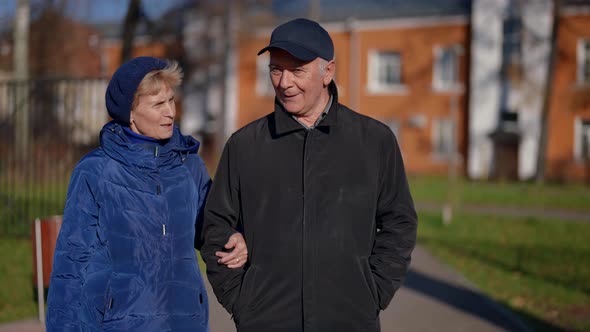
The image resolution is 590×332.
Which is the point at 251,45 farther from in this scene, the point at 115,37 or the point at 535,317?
the point at 535,317

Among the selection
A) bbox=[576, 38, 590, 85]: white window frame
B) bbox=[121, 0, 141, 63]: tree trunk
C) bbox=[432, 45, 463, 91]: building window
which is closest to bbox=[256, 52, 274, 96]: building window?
bbox=[432, 45, 463, 91]: building window

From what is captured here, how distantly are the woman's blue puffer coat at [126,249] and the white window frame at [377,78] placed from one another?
36.9 m

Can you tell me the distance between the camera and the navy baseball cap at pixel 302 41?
3124mm

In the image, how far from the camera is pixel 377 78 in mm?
40531

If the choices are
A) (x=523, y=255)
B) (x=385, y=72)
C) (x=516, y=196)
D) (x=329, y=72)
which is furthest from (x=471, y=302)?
(x=385, y=72)

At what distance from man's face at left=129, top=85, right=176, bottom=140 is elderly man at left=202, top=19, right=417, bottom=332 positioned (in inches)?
14.1

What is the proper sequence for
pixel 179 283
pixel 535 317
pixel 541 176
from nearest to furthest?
pixel 179 283 → pixel 535 317 → pixel 541 176

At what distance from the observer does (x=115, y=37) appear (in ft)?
149

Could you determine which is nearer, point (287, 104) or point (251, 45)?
point (287, 104)

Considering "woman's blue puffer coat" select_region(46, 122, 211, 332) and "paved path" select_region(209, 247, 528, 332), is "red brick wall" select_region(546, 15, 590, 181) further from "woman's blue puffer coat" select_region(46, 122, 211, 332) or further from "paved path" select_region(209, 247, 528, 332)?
"woman's blue puffer coat" select_region(46, 122, 211, 332)

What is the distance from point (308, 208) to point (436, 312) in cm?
514

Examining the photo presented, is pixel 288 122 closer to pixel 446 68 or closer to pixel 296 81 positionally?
pixel 296 81

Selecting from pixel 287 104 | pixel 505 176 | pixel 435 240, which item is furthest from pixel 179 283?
pixel 505 176

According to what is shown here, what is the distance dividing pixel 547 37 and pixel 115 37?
954 inches
